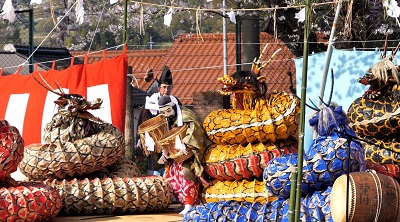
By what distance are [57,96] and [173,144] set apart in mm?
2270

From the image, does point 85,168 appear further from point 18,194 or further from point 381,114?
point 381,114

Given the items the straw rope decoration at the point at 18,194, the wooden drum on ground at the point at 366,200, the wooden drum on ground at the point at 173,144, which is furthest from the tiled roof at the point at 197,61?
the wooden drum on ground at the point at 366,200

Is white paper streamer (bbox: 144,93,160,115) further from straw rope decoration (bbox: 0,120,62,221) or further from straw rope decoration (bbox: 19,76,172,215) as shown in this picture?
straw rope decoration (bbox: 0,120,62,221)

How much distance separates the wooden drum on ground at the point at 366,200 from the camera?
6074 mm

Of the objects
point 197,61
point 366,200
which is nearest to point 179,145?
point 366,200

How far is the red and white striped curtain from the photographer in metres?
10.3

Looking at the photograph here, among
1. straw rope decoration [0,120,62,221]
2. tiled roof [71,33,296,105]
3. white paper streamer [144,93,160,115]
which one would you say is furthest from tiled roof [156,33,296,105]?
straw rope decoration [0,120,62,221]

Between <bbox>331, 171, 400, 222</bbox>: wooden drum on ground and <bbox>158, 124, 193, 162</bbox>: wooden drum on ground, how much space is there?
2.58 metres

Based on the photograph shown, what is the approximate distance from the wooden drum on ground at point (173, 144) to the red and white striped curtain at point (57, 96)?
147cm

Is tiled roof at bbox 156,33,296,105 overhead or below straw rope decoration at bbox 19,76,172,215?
below

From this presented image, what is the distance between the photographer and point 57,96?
10406 mm

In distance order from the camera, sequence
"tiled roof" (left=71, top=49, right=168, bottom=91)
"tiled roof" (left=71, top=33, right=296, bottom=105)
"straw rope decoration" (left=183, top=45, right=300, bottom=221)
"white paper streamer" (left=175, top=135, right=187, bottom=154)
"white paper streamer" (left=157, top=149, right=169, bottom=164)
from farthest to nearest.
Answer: "tiled roof" (left=71, top=49, right=168, bottom=91) → "tiled roof" (left=71, top=33, right=296, bottom=105) → "white paper streamer" (left=157, top=149, right=169, bottom=164) → "white paper streamer" (left=175, top=135, right=187, bottom=154) → "straw rope decoration" (left=183, top=45, right=300, bottom=221)

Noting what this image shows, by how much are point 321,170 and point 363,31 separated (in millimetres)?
5289

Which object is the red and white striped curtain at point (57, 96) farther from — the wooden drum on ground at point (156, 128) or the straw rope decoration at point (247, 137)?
the straw rope decoration at point (247, 137)
